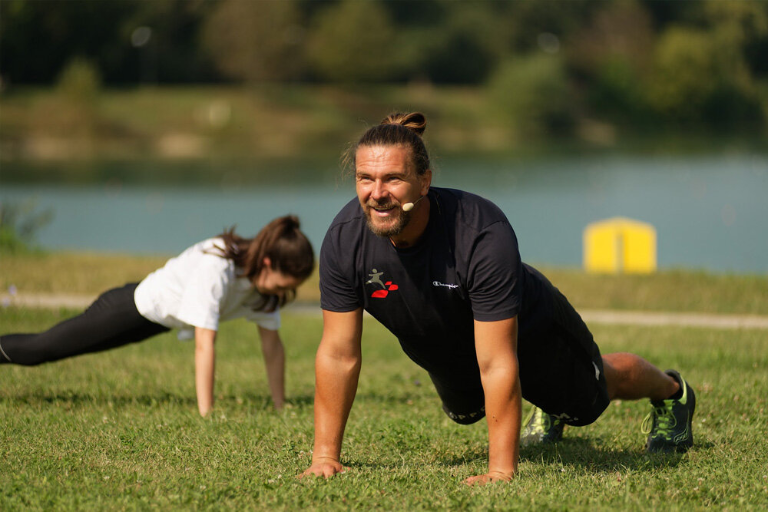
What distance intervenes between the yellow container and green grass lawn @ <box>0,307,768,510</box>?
8.03 metres

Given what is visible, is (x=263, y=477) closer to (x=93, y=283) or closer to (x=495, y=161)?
(x=93, y=283)

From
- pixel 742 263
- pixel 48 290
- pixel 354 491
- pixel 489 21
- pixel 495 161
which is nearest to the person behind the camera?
pixel 354 491

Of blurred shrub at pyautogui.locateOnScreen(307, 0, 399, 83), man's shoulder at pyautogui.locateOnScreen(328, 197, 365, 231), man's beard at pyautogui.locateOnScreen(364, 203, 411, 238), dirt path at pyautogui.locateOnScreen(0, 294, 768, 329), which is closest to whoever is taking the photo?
man's beard at pyautogui.locateOnScreen(364, 203, 411, 238)

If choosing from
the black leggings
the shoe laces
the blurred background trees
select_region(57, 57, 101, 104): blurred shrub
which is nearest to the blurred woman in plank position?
the black leggings

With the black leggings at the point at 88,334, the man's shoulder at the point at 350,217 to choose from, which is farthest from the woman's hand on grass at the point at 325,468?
the black leggings at the point at 88,334

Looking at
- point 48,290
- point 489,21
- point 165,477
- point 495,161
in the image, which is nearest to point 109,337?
point 165,477

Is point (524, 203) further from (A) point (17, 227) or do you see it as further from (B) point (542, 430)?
(B) point (542, 430)

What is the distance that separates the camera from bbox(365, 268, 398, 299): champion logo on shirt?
13.3 feet

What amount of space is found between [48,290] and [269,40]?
77.3 metres

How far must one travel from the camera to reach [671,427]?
16.8ft

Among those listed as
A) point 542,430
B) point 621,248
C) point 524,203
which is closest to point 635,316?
point 621,248

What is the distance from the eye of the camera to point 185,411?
241 inches

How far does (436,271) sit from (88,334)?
3.05m

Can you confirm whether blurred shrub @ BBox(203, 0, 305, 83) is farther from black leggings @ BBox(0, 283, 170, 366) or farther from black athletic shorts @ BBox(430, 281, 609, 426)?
black athletic shorts @ BBox(430, 281, 609, 426)
